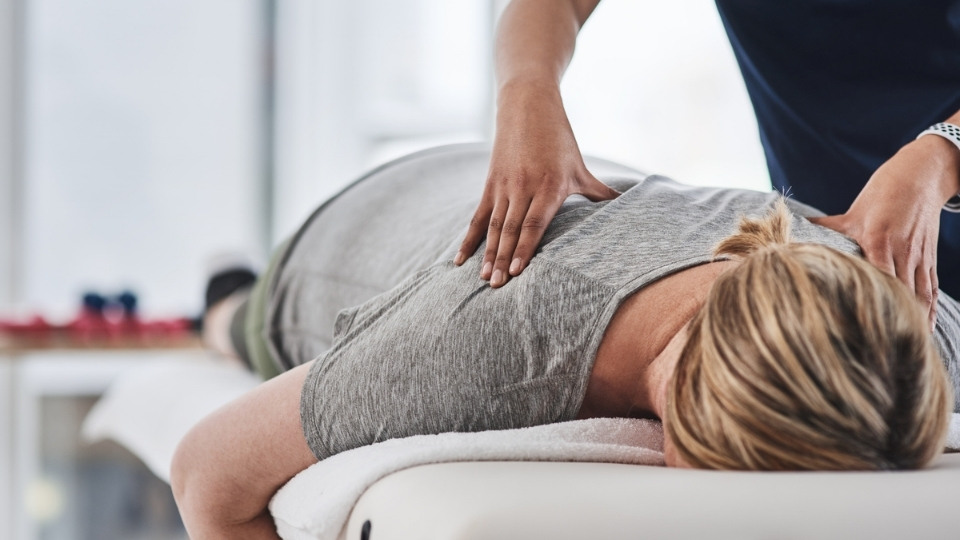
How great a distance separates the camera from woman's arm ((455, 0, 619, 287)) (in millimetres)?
999

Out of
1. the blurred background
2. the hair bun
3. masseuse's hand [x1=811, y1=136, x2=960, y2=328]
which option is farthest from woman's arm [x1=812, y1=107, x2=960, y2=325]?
the blurred background

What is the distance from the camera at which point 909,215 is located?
104 cm

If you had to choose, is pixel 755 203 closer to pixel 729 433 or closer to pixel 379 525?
pixel 729 433

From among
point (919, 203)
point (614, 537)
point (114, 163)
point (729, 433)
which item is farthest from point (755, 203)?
point (114, 163)

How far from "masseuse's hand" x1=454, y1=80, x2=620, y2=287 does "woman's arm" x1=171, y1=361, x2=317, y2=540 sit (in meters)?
0.23

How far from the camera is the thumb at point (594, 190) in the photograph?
113cm

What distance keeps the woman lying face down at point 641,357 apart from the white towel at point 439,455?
38 mm

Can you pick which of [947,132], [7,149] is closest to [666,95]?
[7,149]

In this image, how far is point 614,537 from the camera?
0.60m

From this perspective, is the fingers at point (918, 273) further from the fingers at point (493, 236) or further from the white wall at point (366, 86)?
the white wall at point (366, 86)

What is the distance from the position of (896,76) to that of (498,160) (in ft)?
2.51

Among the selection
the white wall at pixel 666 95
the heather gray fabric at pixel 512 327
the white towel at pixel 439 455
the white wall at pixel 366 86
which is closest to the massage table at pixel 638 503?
the white towel at pixel 439 455

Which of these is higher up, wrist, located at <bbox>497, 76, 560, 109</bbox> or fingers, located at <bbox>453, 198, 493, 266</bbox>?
wrist, located at <bbox>497, 76, 560, 109</bbox>

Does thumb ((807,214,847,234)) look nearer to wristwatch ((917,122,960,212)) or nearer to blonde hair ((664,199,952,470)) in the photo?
wristwatch ((917,122,960,212))
